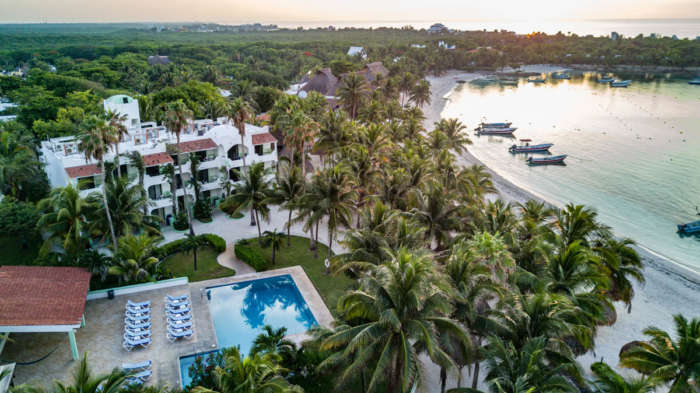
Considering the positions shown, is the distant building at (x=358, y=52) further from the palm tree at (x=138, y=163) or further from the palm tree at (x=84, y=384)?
the palm tree at (x=84, y=384)

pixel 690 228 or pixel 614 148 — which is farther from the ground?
pixel 614 148

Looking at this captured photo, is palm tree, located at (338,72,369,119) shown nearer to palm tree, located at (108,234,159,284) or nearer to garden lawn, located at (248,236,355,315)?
garden lawn, located at (248,236,355,315)

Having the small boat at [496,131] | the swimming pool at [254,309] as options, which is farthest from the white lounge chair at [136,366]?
the small boat at [496,131]

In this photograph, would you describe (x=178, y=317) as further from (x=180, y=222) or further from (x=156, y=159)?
(x=156, y=159)

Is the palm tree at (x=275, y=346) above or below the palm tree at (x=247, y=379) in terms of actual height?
below

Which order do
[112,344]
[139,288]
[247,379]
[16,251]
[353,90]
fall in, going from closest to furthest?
[247,379], [112,344], [139,288], [16,251], [353,90]

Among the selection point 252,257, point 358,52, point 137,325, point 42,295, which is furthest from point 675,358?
point 358,52
